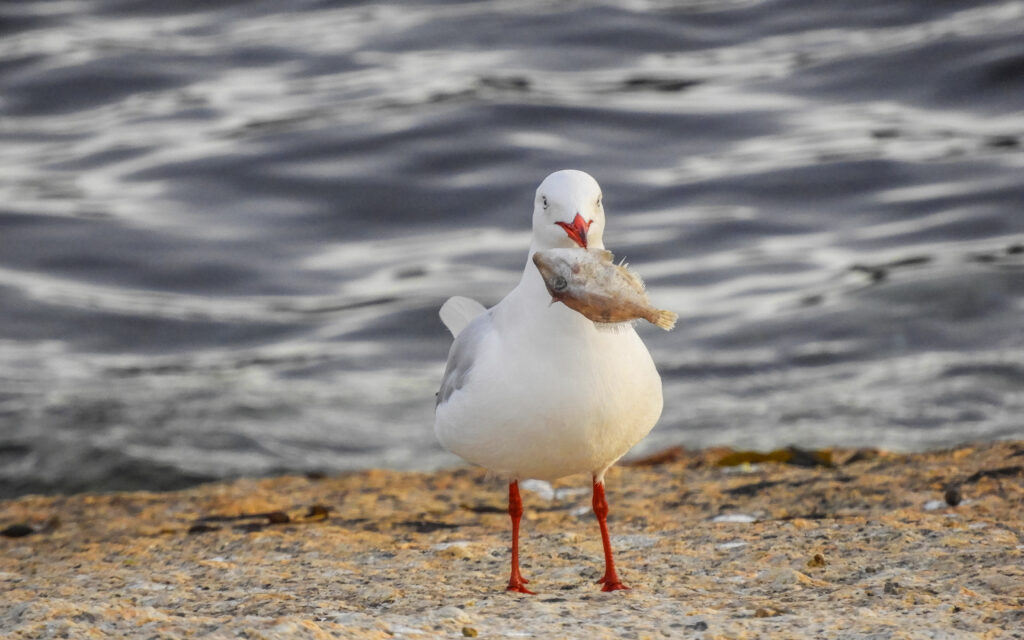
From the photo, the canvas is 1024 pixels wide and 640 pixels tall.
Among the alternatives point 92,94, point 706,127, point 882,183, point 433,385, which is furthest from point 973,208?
point 92,94

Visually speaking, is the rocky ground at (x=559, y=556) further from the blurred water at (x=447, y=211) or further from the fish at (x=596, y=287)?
the blurred water at (x=447, y=211)

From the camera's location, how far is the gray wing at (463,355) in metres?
5.04

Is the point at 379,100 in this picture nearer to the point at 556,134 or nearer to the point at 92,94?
the point at 556,134

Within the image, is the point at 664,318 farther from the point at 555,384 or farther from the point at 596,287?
the point at 555,384

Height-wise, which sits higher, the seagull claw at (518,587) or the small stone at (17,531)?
the seagull claw at (518,587)

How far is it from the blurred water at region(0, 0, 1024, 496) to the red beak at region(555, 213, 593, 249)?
211 inches

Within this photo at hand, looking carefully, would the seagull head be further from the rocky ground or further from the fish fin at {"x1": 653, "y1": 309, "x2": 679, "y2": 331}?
the rocky ground

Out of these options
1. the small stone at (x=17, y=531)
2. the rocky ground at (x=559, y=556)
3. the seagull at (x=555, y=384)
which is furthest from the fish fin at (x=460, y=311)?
the small stone at (x=17, y=531)

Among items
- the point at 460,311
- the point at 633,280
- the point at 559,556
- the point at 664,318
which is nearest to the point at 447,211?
the point at 460,311

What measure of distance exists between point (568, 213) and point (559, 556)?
1.45 metres

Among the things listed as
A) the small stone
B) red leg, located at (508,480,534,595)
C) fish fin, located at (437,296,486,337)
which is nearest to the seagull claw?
red leg, located at (508,480,534,595)

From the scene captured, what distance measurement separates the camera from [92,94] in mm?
18203

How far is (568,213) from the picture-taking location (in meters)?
4.75

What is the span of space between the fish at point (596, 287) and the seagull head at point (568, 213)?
20cm
